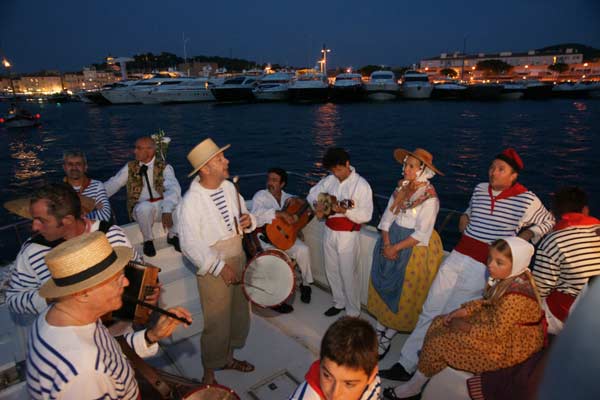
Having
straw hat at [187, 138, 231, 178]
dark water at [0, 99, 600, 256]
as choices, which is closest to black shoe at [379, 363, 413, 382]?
straw hat at [187, 138, 231, 178]

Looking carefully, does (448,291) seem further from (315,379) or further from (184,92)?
(184,92)

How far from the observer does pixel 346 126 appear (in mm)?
29547

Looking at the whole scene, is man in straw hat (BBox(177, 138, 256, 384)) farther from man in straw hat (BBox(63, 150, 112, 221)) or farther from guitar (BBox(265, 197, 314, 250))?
man in straw hat (BBox(63, 150, 112, 221))

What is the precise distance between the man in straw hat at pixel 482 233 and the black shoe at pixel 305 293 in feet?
4.55

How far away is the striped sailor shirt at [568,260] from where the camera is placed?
2.54 metres

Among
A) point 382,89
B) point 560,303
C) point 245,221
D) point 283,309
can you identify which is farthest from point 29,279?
point 382,89

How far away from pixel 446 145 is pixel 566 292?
20925mm

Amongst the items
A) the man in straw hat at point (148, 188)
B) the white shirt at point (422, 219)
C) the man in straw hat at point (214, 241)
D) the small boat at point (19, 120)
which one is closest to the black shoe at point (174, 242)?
the man in straw hat at point (148, 188)

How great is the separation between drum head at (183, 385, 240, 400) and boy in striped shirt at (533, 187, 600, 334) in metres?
2.24

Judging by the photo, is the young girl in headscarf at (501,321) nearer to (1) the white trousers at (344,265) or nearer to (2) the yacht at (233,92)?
(1) the white trousers at (344,265)

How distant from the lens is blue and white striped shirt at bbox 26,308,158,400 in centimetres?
157

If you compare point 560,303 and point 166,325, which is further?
point 560,303

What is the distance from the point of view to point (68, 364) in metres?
1.57

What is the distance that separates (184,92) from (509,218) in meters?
56.2
